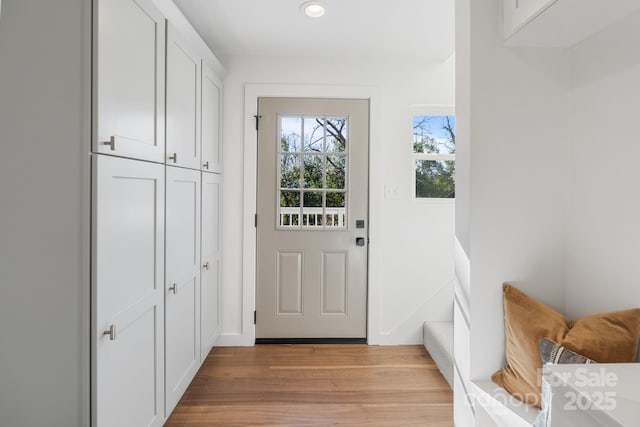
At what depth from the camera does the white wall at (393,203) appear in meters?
2.79

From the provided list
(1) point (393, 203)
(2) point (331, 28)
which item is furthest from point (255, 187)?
(2) point (331, 28)

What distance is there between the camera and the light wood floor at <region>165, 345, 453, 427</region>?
6.25ft

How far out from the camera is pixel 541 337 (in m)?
1.33

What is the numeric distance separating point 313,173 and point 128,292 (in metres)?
1.75

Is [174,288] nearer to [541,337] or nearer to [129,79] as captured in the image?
[129,79]

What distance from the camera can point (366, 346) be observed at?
2793mm

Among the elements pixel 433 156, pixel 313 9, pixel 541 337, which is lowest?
pixel 541 337

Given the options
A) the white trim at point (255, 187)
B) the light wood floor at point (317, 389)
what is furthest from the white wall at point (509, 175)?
the white trim at point (255, 187)

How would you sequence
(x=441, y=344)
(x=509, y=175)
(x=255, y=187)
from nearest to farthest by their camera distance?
(x=509, y=175), (x=441, y=344), (x=255, y=187)

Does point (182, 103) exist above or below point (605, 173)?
above
